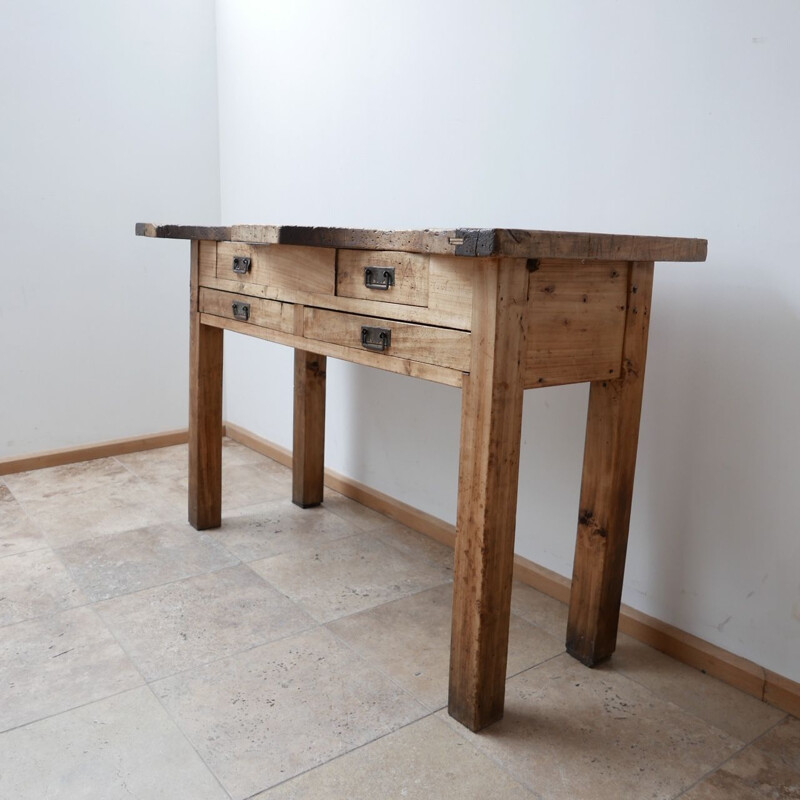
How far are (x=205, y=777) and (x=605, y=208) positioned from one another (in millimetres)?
1457

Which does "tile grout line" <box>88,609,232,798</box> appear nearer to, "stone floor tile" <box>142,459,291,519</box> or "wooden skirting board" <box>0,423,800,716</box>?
"stone floor tile" <box>142,459,291,519</box>

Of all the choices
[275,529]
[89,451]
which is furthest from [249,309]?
[89,451]

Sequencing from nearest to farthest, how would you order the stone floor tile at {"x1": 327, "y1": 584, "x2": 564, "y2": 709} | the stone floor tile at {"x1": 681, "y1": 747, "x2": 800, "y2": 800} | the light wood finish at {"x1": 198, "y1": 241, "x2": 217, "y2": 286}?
the stone floor tile at {"x1": 681, "y1": 747, "x2": 800, "y2": 800}
the stone floor tile at {"x1": 327, "y1": 584, "x2": 564, "y2": 709}
the light wood finish at {"x1": 198, "y1": 241, "x2": 217, "y2": 286}

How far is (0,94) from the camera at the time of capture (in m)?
2.82

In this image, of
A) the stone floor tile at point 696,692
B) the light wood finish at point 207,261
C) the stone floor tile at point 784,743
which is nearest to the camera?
the stone floor tile at point 784,743

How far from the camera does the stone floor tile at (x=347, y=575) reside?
2.04 metres

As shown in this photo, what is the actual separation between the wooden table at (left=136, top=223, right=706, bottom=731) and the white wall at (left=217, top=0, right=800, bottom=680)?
6.3 inches

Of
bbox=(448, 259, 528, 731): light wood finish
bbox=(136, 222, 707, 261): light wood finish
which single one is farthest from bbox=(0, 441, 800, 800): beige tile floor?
bbox=(136, 222, 707, 261): light wood finish

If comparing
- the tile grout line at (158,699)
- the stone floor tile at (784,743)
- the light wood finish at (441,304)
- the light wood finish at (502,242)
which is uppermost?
the light wood finish at (502,242)

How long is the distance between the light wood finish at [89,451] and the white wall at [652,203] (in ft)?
4.11

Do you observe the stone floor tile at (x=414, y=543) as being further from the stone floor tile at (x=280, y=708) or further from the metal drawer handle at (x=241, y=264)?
the metal drawer handle at (x=241, y=264)

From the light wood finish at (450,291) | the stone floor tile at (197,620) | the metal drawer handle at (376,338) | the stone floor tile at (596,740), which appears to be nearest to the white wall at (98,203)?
the stone floor tile at (197,620)

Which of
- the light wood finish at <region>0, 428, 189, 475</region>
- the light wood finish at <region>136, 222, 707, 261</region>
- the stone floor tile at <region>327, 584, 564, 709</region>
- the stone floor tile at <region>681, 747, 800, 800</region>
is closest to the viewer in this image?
the light wood finish at <region>136, 222, 707, 261</region>

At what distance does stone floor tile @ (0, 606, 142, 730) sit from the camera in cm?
157
